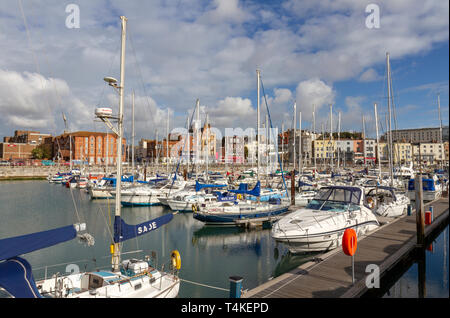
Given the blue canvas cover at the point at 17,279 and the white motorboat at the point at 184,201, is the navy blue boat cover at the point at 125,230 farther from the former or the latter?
the white motorboat at the point at 184,201

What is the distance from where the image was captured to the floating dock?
9375mm

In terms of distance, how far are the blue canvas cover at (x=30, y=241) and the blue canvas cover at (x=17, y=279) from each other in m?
0.21

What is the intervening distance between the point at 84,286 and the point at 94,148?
112m

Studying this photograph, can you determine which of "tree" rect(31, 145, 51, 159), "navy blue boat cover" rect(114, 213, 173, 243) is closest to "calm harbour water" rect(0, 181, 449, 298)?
"navy blue boat cover" rect(114, 213, 173, 243)

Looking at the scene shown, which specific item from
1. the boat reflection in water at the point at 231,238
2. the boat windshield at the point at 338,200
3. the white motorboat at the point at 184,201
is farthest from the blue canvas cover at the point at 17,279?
the white motorboat at the point at 184,201

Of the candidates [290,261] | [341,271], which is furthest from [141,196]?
[341,271]

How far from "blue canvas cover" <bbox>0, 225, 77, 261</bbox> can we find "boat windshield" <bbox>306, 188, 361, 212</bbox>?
1270 cm

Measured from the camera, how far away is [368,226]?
17062 millimetres

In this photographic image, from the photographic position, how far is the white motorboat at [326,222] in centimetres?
1428

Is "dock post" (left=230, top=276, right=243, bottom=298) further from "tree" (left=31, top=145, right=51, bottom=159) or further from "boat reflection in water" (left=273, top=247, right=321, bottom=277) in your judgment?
"tree" (left=31, top=145, right=51, bottom=159)

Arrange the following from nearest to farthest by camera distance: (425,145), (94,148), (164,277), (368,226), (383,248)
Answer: (164,277)
(383,248)
(368,226)
(94,148)
(425,145)

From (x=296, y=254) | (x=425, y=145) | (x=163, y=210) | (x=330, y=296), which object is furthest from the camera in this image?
(x=425, y=145)
